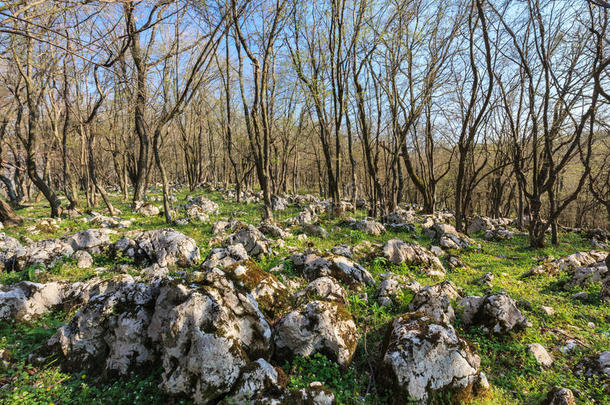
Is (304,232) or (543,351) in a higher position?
(304,232)

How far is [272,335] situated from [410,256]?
16.0 feet

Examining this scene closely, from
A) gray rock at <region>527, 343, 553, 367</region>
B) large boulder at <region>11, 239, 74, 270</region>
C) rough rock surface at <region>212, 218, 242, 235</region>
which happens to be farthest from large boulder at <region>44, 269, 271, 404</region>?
rough rock surface at <region>212, 218, 242, 235</region>

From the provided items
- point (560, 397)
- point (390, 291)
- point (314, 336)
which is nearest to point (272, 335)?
point (314, 336)

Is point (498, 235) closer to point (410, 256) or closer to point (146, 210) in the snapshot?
point (410, 256)

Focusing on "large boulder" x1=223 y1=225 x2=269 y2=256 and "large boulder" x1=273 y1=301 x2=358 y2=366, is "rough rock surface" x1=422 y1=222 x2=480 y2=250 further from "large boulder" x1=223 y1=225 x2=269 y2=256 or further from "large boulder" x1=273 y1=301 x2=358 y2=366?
"large boulder" x1=273 y1=301 x2=358 y2=366

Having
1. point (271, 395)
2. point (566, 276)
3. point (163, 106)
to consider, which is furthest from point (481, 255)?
point (163, 106)

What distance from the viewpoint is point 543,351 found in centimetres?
371

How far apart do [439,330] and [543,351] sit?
1870 millimetres

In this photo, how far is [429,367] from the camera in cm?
295

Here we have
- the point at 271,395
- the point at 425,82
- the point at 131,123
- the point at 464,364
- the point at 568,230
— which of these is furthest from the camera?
the point at 131,123

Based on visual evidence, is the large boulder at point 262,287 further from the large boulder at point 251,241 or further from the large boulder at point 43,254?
the large boulder at point 43,254

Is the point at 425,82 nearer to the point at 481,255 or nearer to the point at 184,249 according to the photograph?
the point at 481,255

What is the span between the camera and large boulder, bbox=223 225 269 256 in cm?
694

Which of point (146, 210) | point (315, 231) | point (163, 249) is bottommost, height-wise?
point (315, 231)
